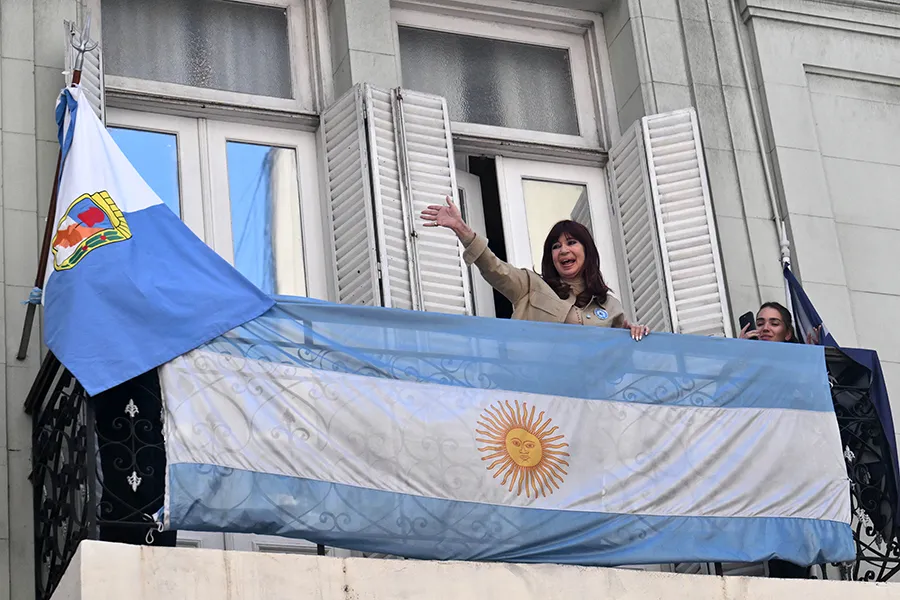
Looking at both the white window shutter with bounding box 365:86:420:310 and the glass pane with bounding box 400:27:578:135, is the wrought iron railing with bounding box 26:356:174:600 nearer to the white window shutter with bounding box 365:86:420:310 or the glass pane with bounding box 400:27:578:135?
the white window shutter with bounding box 365:86:420:310

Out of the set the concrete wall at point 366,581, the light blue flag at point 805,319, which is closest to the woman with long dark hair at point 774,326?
the light blue flag at point 805,319

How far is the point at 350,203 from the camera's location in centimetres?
991

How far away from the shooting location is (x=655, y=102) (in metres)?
10.9

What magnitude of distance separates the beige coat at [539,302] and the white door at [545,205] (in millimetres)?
1466

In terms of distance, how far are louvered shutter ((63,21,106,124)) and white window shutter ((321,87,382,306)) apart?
1281 millimetres

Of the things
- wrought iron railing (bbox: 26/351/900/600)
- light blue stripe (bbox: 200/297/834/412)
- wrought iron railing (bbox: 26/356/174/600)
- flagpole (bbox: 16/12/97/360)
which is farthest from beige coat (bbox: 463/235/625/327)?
flagpole (bbox: 16/12/97/360)

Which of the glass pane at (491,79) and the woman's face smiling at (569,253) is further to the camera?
the glass pane at (491,79)

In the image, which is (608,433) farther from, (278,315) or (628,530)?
(278,315)

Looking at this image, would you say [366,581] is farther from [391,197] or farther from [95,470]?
[391,197]

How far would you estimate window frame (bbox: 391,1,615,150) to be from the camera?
10.9 m

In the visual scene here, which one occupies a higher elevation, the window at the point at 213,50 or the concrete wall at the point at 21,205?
the window at the point at 213,50

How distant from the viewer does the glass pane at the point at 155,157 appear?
9.88 meters

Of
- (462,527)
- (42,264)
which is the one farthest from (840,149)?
(42,264)

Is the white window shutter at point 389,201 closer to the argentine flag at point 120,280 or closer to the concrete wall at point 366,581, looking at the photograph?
the argentine flag at point 120,280
